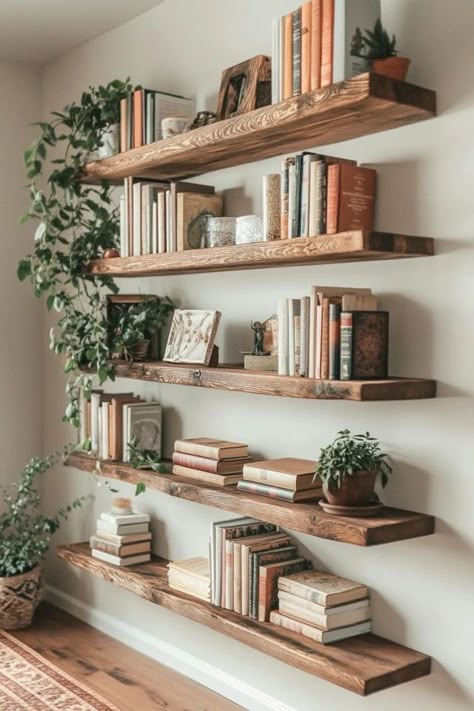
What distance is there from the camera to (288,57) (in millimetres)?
2377

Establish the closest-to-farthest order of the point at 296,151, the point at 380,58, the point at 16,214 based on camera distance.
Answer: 1. the point at 380,58
2. the point at 296,151
3. the point at 16,214

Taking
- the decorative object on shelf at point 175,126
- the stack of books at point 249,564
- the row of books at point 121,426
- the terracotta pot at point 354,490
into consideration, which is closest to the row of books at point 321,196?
the decorative object on shelf at point 175,126

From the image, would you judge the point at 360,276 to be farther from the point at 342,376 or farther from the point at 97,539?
the point at 97,539

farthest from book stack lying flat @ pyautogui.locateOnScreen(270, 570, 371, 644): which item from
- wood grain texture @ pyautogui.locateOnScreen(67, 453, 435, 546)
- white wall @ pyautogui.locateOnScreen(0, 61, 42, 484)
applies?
white wall @ pyautogui.locateOnScreen(0, 61, 42, 484)

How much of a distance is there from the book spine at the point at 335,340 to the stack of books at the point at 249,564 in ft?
2.19

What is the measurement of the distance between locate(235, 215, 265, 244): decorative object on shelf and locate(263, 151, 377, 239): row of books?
0.12 m

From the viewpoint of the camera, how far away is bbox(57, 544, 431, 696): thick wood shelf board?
2.23 metres

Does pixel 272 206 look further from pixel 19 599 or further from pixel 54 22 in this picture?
pixel 19 599

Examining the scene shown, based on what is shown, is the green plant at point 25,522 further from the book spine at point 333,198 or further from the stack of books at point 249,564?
the book spine at point 333,198

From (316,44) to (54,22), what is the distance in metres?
1.65

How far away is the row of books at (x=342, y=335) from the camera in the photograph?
2299 millimetres

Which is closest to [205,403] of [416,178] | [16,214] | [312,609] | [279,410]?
[279,410]

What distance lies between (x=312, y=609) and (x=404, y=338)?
78cm

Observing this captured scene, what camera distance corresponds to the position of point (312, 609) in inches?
96.5
